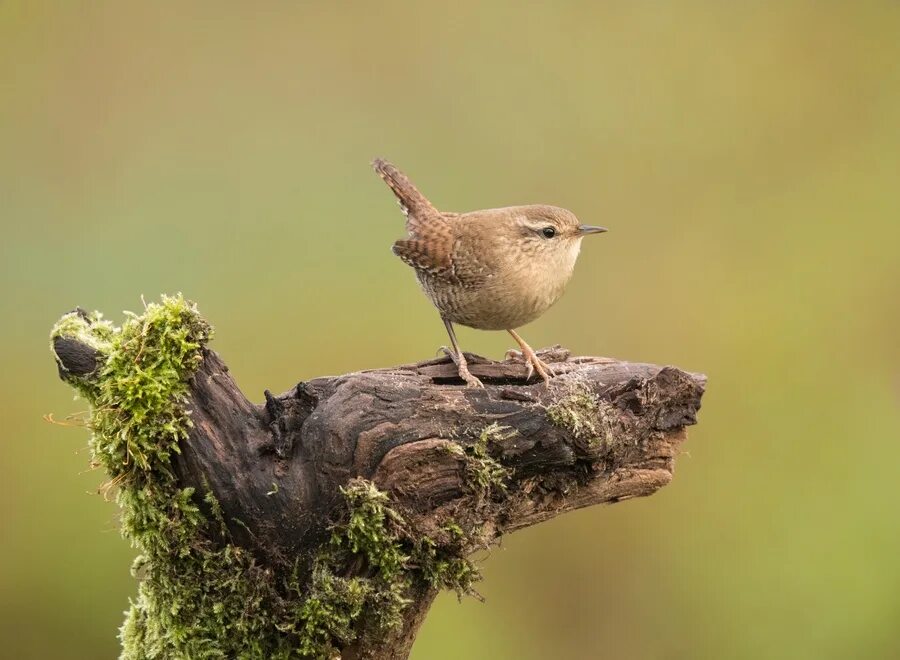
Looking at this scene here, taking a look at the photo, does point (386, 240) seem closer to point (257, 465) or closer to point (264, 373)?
point (264, 373)

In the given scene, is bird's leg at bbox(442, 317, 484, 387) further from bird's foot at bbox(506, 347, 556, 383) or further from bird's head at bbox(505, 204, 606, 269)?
bird's head at bbox(505, 204, 606, 269)

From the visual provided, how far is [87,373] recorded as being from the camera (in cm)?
297

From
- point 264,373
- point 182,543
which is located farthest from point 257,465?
point 264,373

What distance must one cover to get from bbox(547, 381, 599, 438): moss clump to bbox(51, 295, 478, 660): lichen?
1.71 feet

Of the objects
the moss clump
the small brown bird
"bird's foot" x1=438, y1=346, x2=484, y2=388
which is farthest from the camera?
the small brown bird

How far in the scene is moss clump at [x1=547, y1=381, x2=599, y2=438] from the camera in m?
3.14

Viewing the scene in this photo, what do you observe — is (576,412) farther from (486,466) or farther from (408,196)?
(408,196)

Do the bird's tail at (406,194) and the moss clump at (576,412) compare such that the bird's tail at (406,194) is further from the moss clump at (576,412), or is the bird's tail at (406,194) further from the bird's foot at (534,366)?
the moss clump at (576,412)

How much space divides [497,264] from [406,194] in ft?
2.62

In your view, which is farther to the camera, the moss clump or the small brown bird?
the small brown bird

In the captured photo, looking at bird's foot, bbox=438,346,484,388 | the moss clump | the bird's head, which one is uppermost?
the bird's head

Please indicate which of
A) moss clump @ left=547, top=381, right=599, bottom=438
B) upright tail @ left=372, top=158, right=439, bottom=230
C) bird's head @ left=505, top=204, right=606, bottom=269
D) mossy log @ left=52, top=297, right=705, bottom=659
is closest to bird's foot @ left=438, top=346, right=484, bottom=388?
mossy log @ left=52, top=297, right=705, bottom=659

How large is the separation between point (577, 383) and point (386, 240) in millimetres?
3137

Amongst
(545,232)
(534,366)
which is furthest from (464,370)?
(545,232)
